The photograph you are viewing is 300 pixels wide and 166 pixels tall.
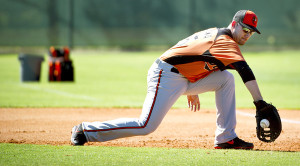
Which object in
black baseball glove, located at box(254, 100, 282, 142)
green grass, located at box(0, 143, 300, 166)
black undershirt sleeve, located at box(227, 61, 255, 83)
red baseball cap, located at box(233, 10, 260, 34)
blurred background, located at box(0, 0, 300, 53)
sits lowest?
green grass, located at box(0, 143, 300, 166)

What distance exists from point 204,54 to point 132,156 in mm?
1258

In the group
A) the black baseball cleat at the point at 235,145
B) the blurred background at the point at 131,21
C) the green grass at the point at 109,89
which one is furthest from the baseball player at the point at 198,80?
the blurred background at the point at 131,21

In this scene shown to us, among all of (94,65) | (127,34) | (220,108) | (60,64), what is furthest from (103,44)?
(220,108)

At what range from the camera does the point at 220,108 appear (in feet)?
17.7

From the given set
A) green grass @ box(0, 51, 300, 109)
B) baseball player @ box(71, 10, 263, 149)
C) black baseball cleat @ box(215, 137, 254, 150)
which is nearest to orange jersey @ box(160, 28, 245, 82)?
baseball player @ box(71, 10, 263, 149)

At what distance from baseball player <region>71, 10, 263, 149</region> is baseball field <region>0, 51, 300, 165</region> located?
0.70 ft

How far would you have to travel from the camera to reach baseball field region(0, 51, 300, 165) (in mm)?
4719

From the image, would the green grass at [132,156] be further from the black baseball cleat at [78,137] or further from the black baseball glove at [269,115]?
the black baseball glove at [269,115]

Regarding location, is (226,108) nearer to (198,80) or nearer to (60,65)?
(198,80)

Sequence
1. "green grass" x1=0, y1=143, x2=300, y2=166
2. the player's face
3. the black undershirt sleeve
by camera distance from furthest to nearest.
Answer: the player's face < the black undershirt sleeve < "green grass" x1=0, y1=143, x2=300, y2=166

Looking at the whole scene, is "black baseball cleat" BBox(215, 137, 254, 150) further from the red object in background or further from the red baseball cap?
the red object in background

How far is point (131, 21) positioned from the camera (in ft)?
98.3

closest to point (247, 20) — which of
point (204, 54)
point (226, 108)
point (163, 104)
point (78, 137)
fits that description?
point (204, 54)

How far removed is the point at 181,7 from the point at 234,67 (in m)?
26.0
